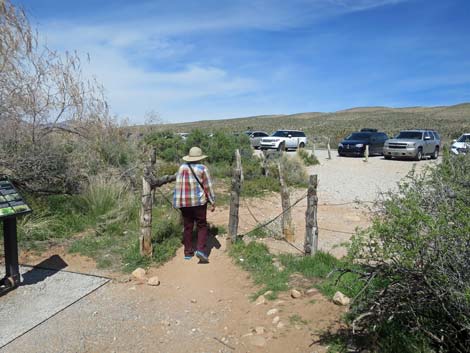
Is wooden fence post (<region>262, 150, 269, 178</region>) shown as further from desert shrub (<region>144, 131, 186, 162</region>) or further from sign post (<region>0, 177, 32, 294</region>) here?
sign post (<region>0, 177, 32, 294</region>)

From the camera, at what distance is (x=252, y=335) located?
3771mm

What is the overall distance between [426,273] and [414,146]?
19861mm

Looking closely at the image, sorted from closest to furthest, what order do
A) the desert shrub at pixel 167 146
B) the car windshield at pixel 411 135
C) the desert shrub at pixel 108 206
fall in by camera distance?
the desert shrub at pixel 108 206, the desert shrub at pixel 167 146, the car windshield at pixel 411 135

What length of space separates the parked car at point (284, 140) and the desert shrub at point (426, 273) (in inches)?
872

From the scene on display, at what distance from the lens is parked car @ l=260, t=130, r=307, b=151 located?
2602cm

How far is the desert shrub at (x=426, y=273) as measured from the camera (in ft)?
8.98

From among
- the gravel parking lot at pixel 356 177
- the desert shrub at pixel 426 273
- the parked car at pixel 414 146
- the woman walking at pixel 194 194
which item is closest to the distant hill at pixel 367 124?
the parked car at pixel 414 146

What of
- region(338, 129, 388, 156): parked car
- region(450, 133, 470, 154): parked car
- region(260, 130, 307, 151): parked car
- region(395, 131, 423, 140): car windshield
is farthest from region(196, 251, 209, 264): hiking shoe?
region(260, 130, 307, 151): parked car

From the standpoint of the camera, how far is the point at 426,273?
112 inches

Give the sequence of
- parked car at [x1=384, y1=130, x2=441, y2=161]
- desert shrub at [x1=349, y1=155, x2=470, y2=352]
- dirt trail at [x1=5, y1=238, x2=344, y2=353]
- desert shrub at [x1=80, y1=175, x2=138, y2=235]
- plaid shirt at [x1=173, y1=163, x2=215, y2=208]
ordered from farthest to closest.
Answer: parked car at [x1=384, y1=130, x2=441, y2=161], desert shrub at [x1=80, y1=175, x2=138, y2=235], plaid shirt at [x1=173, y1=163, x2=215, y2=208], dirt trail at [x1=5, y1=238, x2=344, y2=353], desert shrub at [x1=349, y1=155, x2=470, y2=352]

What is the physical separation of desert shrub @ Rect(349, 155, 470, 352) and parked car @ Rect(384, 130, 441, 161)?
19.1 m

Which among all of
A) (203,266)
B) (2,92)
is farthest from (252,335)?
(2,92)

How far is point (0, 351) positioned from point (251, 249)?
3335 mm

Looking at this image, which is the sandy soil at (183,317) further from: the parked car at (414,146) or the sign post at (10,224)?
the parked car at (414,146)
